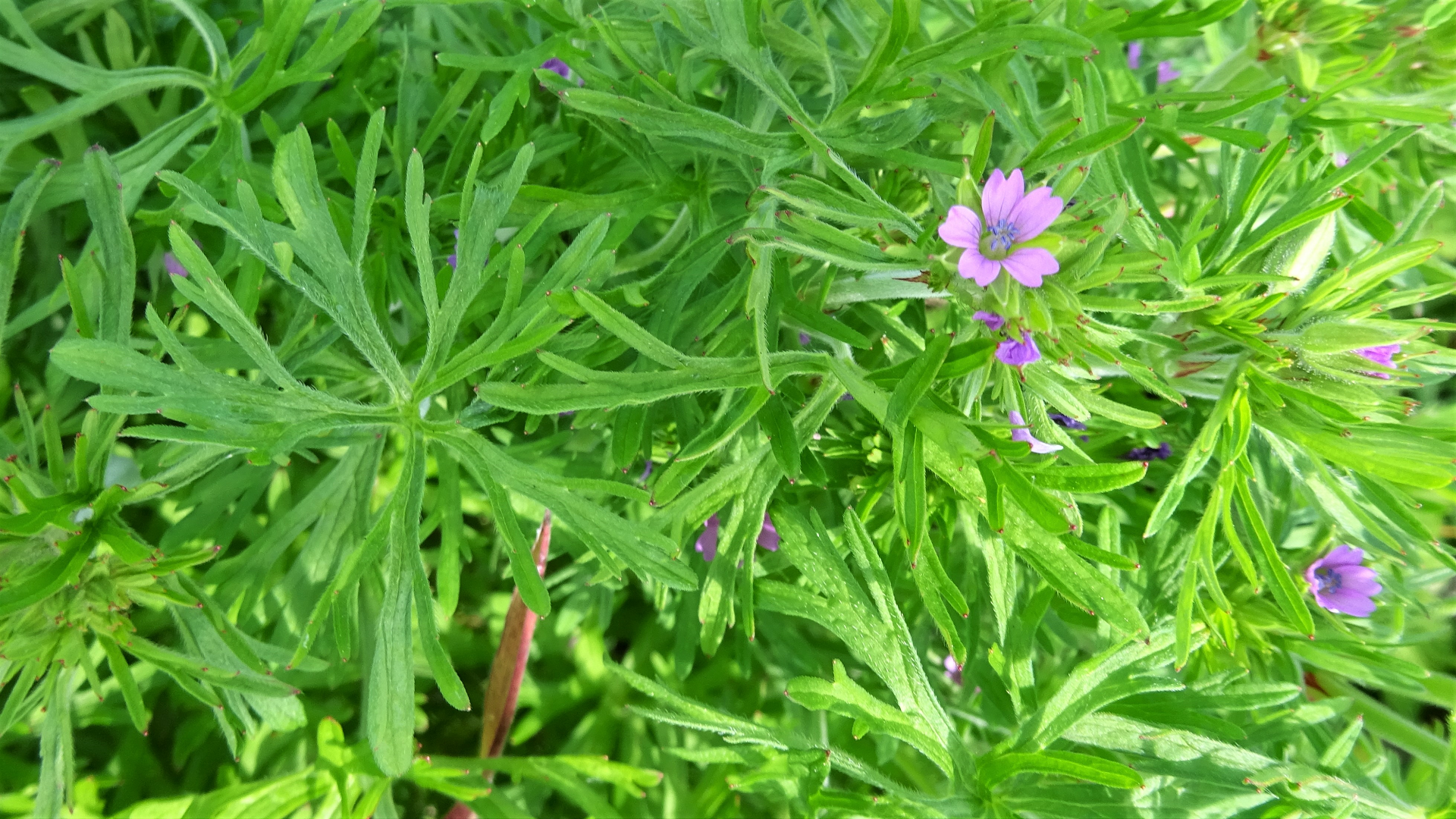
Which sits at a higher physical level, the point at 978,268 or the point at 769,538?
the point at 978,268

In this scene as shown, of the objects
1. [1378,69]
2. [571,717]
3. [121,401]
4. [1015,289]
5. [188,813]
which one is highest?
[1378,69]

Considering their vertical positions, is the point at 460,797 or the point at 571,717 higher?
the point at 571,717

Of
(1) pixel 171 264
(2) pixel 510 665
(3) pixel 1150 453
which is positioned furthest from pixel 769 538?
(1) pixel 171 264

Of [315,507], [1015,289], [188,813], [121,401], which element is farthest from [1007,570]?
[188,813]

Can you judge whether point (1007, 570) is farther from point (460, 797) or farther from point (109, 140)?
point (109, 140)

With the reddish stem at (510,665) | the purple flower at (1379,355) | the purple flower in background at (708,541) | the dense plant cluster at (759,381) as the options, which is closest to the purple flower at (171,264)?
the dense plant cluster at (759,381)

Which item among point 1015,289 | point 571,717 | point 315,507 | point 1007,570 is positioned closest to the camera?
point 1015,289

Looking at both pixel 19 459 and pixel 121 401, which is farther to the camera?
pixel 19 459

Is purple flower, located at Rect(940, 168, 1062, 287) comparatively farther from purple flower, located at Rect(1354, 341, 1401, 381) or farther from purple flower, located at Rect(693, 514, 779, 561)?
purple flower, located at Rect(693, 514, 779, 561)

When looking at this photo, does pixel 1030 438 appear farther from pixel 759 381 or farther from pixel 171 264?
pixel 171 264
